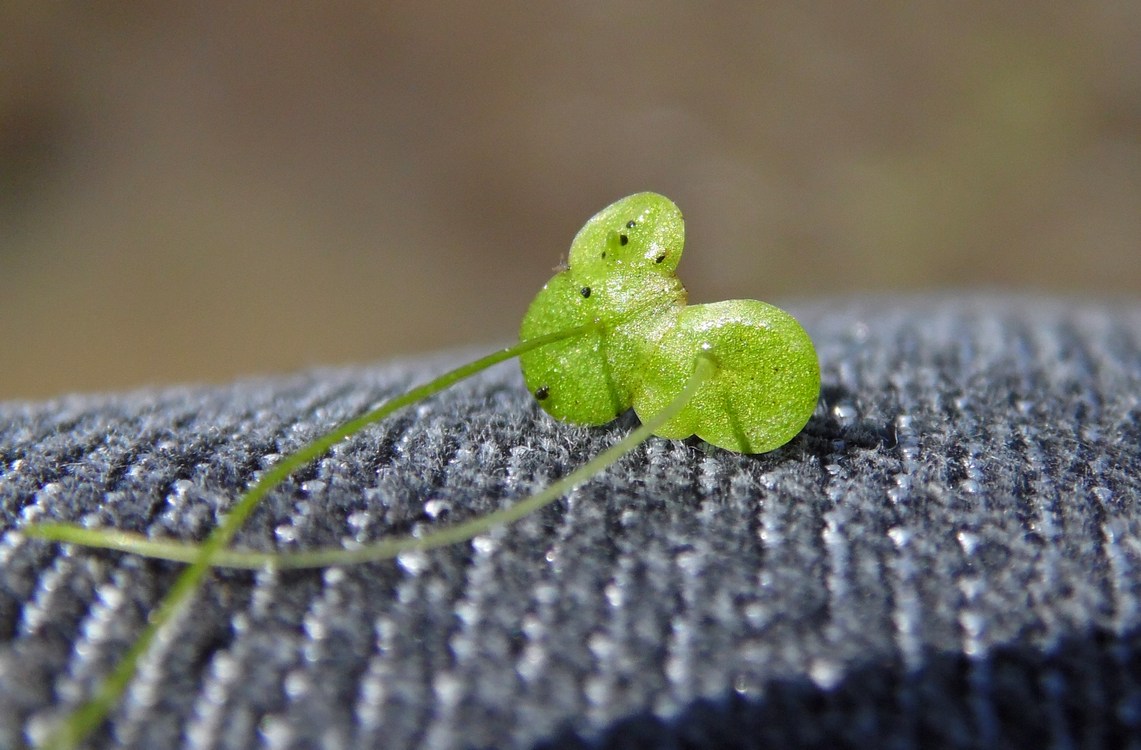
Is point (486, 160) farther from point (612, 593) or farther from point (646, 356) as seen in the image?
point (612, 593)

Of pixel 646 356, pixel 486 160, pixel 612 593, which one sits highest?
pixel 486 160

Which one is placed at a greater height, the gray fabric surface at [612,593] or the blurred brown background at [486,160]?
the blurred brown background at [486,160]

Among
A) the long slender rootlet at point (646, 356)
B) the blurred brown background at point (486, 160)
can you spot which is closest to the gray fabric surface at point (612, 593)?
the long slender rootlet at point (646, 356)

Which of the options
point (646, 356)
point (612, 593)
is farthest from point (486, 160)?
point (612, 593)

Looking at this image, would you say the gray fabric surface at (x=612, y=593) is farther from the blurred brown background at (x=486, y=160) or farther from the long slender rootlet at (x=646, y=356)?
the blurred brown background at (x=486, y=160)

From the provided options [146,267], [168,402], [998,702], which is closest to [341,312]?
[146,267]

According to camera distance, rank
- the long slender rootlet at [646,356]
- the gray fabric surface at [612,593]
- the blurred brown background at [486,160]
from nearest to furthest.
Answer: the gray fabric surface at [612,593]
the long slender rootlet at [646,356]
the blurred brown background at [486,160]

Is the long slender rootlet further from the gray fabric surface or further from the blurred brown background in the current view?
the blurred brown background
